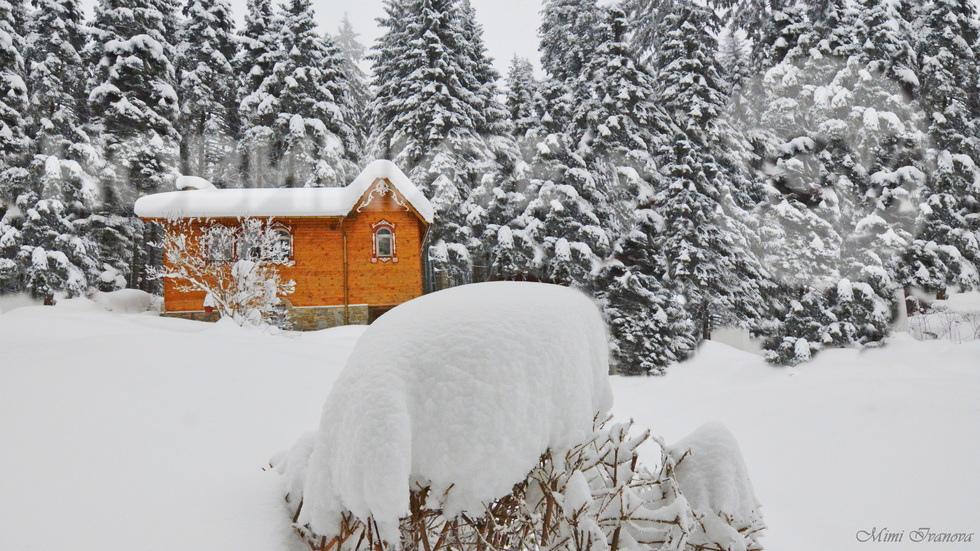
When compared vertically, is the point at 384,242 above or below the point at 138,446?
above

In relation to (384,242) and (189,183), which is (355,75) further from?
(384,242)

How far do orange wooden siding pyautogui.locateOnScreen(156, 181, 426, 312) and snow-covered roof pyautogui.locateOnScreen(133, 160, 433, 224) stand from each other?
0.54 m

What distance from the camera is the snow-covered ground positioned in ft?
6.97

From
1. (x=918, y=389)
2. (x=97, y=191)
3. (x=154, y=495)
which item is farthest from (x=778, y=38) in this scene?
(x=97, y=191)

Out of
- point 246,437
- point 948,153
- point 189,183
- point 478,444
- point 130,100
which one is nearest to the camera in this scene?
point 478,444

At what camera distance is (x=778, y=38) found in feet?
46.7

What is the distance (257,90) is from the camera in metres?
21.0

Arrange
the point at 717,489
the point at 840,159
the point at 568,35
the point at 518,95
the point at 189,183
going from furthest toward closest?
the point at 518,95 < the point at 568,35 < the point at 189,183 < the point at 840,159 < the point at 717,489

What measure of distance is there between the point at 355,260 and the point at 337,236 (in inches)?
38.3

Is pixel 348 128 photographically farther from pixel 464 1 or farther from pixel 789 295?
pixel 789 295

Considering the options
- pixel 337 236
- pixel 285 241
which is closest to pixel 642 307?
pixel 337 236

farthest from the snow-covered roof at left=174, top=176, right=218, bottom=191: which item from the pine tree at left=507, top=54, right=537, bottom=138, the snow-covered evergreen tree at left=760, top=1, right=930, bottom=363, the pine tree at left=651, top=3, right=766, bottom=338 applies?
the snow-covered evergreen tree at left=760, top=1, right=930, bottom=363

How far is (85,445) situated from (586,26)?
19.6m

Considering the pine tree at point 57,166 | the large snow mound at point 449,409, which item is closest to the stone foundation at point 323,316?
the pine tree at point 57,166
